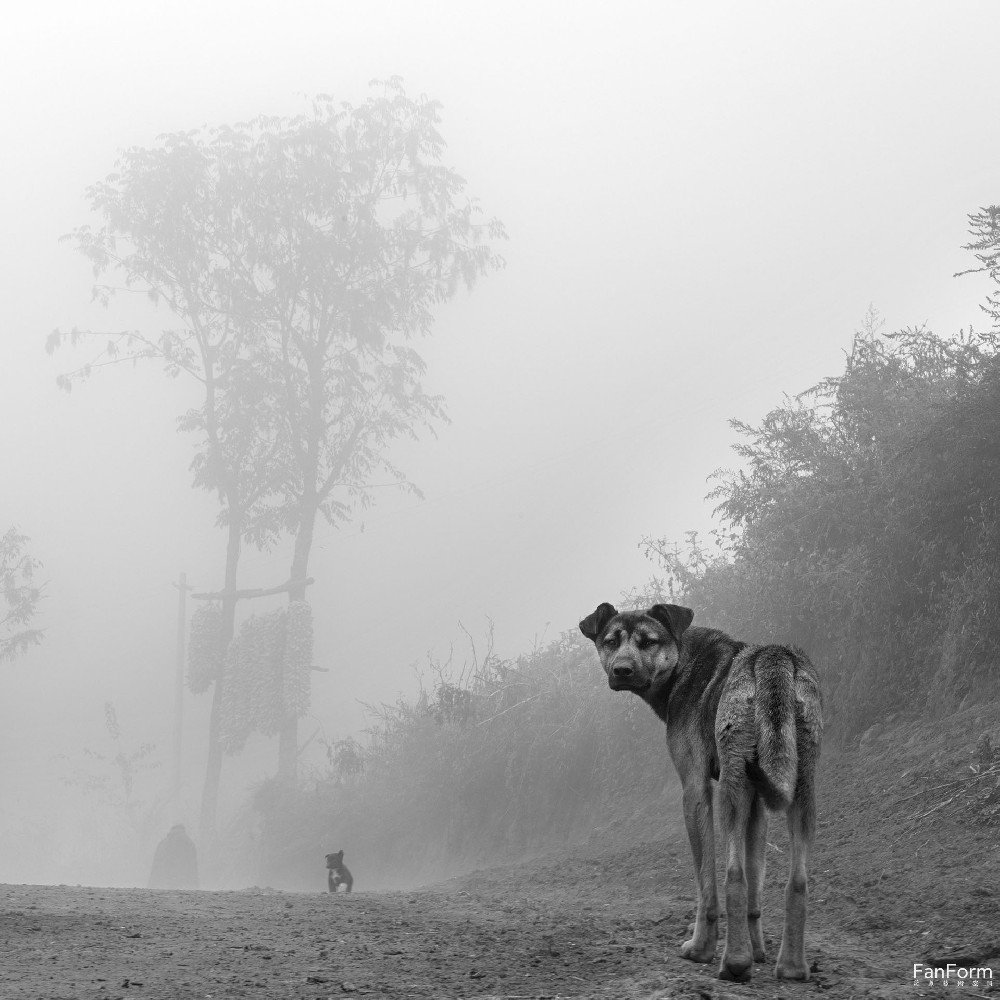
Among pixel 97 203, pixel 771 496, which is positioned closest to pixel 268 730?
pixel 97 203

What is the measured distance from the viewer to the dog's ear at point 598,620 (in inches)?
252

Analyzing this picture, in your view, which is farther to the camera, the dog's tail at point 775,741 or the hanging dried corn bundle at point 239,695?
the hanging dried corn bundle at point 239,695

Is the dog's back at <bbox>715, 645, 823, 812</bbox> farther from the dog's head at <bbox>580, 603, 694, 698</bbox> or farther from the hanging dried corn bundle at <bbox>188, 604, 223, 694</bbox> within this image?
the hanging dried corn bundle at <bbox>188, 604, 223, 694</bbox>

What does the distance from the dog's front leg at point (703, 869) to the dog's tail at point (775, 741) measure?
528mm

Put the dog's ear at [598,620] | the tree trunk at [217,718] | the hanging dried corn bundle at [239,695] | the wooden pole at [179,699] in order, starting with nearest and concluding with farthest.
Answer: the dog's ear at [598,620], the hanging dried corn bundle at [239,695], the tree trunk at [217,718], the wooden pole at [179,699]

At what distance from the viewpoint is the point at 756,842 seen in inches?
210

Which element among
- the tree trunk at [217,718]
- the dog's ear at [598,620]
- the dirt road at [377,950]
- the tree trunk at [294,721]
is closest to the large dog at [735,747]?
the dog's ear at [598,620]

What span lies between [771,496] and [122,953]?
1167cm

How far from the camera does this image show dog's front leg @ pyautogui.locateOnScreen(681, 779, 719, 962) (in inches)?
220

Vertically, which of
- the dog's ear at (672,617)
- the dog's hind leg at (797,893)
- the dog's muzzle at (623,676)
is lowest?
the dog's hind leg at (797,893)

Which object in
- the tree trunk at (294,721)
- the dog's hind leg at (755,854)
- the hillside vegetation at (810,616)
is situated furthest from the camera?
the tree trunk at (294,721)

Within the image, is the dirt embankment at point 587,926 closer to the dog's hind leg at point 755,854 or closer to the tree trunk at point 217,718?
the dog's hind leg at point 755,854

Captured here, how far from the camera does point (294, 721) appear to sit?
32062 millimetres

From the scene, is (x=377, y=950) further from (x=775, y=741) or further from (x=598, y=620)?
(x=775, y=741)
